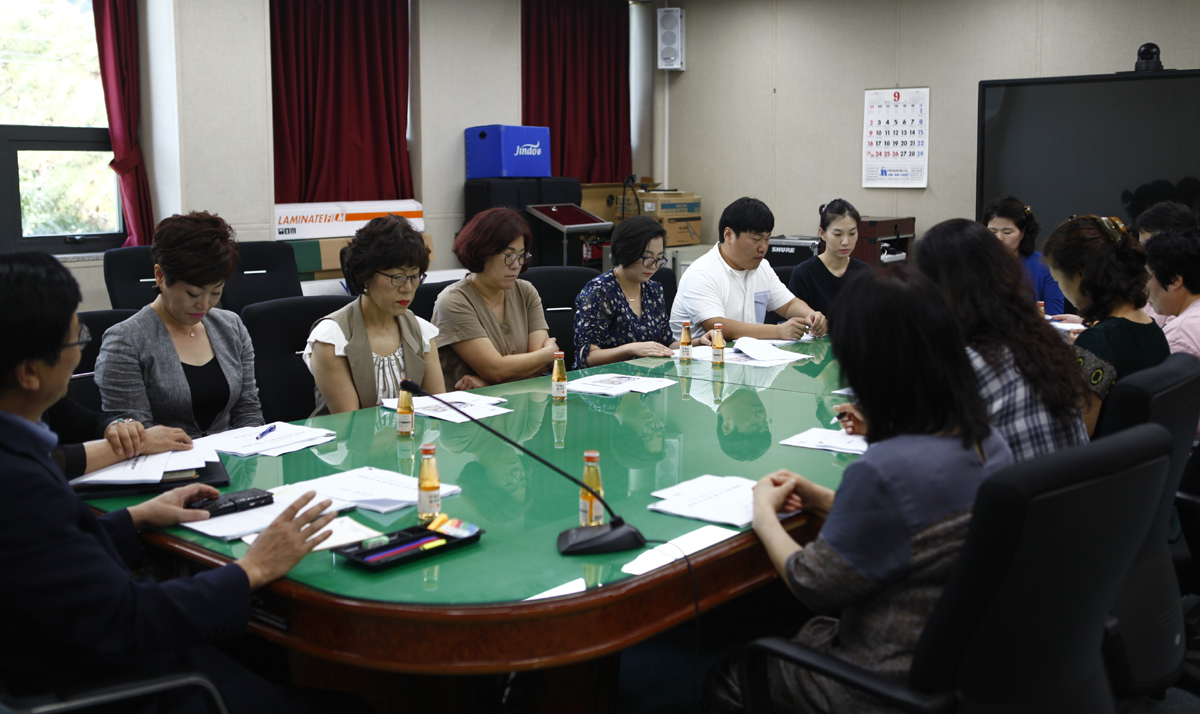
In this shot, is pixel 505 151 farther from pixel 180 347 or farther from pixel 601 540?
pixel 601 540

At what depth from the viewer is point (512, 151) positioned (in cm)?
616

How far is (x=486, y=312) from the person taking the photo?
3.37 meters

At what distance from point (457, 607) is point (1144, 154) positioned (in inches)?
219

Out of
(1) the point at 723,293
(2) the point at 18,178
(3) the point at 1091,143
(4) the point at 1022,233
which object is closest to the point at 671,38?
(3) the point at 1091,143

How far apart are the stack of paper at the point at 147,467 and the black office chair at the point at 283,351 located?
2.42 feet

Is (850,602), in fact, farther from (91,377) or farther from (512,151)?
(512,151)

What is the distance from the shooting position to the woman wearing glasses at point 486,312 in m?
3.25

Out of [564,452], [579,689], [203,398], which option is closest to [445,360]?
[203,398]

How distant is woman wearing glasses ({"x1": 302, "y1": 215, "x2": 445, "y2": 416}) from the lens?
2.77m

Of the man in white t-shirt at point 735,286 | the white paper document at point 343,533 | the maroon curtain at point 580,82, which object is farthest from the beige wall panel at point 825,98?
the white paper document at point 343,533

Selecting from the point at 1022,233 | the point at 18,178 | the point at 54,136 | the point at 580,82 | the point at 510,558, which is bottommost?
the point at 510,558

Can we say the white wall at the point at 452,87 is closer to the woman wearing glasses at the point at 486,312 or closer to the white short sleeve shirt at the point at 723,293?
the white short sleeve shirt at the point at 723,293

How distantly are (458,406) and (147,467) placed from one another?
2.95 feet

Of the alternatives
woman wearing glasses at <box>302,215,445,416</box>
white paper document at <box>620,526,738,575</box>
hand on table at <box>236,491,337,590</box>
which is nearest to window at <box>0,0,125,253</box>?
woman wearing glasses at <box>302,215,445,416</box>
